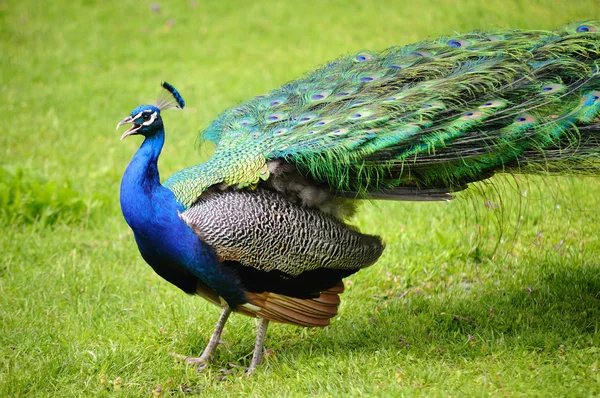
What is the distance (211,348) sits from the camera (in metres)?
4.40

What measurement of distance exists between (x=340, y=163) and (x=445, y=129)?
0.62 metres

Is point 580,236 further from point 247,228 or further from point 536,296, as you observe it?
point 247,228

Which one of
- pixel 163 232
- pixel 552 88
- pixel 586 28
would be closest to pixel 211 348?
pixel 163 232

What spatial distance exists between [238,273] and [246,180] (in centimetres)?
53

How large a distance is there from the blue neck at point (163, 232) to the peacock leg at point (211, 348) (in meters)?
0.43

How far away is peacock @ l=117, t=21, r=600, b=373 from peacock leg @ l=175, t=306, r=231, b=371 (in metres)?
0.21

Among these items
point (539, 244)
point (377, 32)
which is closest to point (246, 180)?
point (539, 244)

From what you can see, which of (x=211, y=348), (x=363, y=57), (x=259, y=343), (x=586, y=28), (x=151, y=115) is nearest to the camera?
(x=151, y=115)

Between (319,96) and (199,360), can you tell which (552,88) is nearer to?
(319,96)

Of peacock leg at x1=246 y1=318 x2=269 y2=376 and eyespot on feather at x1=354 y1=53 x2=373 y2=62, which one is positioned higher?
eyespot on feather at x1=354 y1=53 x2=373 y2=62

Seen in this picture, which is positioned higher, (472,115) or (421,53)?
(421,53)

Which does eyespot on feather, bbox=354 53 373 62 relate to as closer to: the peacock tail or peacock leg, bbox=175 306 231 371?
the peacock tail

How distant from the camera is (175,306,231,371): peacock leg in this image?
4352 mm

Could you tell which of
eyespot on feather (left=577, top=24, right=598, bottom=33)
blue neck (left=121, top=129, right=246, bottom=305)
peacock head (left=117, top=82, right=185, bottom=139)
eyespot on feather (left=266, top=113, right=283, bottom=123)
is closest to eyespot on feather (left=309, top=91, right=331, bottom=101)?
eyespot on feather (left=266, top=113, right=283, bottom=123)
